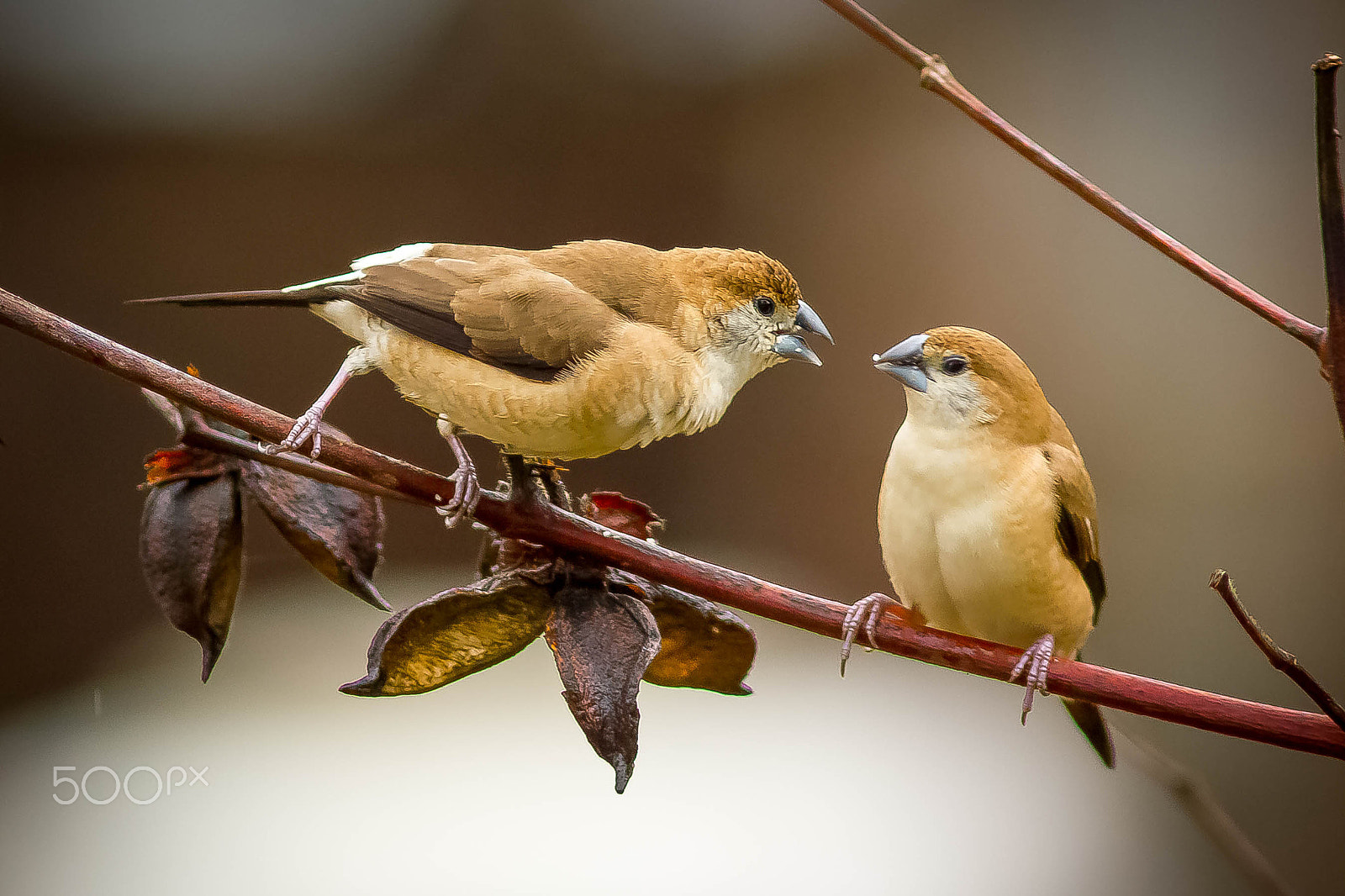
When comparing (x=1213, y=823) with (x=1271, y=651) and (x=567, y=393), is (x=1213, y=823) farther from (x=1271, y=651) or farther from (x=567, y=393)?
(x=567, y=393)

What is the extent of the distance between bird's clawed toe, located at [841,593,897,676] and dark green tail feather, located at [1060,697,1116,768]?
168 millimetres

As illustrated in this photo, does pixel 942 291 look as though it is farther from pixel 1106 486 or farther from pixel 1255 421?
pixel 1255 421

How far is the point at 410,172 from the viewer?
1003mm

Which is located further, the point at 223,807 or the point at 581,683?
the point at 223,807

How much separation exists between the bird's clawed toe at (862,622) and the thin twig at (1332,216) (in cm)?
18

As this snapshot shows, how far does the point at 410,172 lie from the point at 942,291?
49cm

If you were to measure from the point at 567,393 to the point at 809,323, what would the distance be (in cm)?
12

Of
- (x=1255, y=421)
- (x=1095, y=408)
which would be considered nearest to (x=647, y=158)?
(x=1095, y=408)

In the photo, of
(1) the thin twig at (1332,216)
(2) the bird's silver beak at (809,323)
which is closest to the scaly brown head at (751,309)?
(2) the bird's silver beak at (809,323)

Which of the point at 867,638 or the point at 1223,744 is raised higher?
the point at 867,638

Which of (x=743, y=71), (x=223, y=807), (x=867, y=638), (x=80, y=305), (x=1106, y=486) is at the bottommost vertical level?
(x=223, y=807)

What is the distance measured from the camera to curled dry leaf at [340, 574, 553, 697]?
435 mm

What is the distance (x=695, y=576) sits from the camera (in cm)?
43

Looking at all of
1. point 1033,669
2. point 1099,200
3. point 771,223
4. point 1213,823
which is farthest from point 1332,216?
point 771,223
